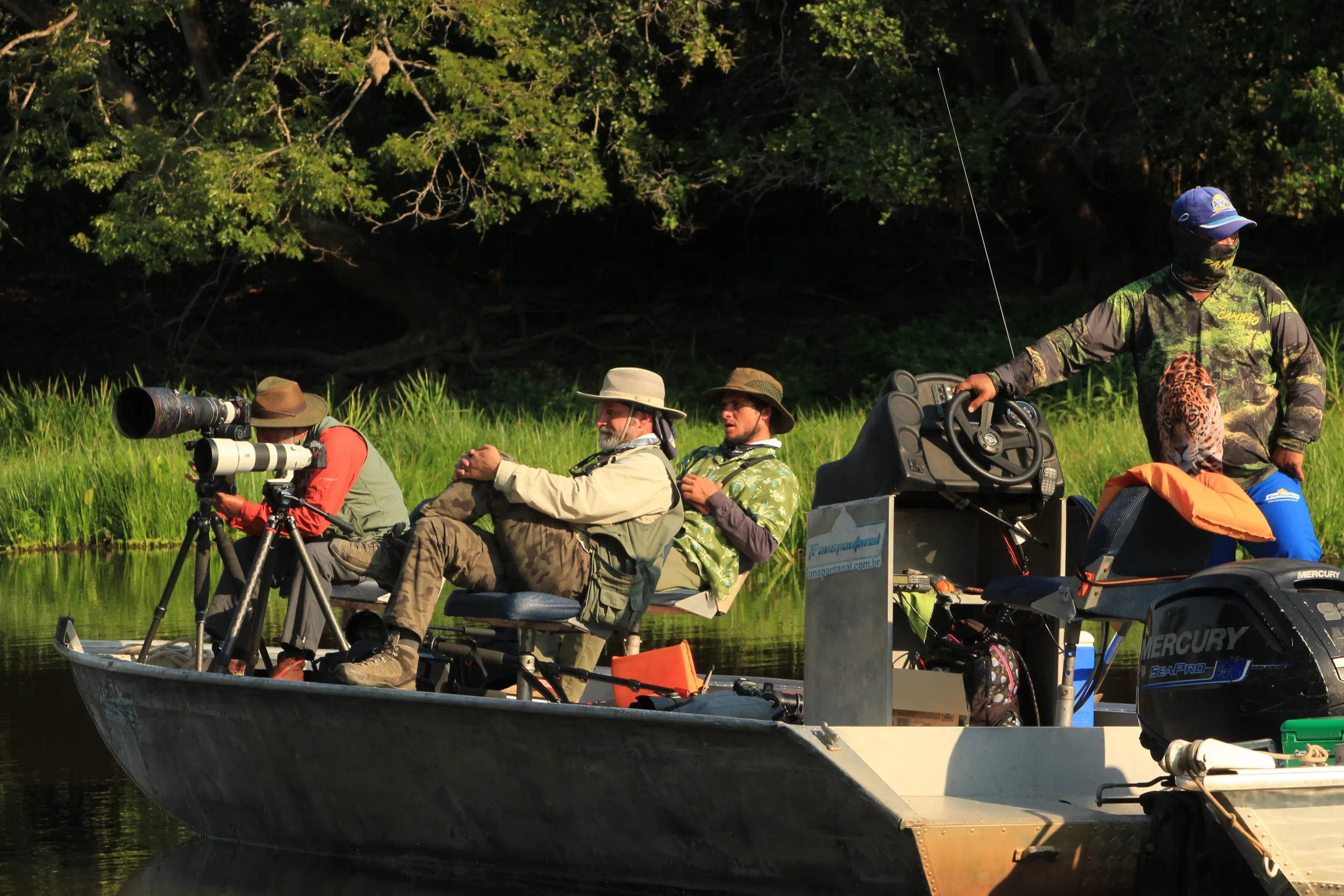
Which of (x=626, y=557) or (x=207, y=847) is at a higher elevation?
(x=626, y=557)

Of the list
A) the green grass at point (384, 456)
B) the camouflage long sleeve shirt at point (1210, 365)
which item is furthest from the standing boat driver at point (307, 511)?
the green grass at point (384, 456)

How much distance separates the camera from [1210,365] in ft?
16.5

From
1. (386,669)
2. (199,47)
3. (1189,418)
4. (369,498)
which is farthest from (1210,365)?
(199,47)

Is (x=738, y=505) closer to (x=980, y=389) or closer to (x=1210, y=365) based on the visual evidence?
(x=980, y=389)

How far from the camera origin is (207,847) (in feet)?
18.6

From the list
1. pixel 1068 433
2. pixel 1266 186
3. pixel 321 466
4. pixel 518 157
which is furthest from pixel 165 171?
pixel 321 466

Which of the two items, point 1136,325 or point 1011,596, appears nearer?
point 1011,596

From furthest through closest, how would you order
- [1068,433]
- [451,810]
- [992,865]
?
1. [1068,433]
2. [451,810]
3. [992,865]

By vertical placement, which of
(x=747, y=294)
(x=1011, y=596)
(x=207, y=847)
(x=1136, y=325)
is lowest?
(x=207, y=847)

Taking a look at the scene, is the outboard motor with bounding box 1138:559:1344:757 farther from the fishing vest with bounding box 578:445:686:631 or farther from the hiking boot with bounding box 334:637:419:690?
the hiking boot with bounding box 334:637:419:690

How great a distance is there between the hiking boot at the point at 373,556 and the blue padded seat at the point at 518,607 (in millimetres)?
230

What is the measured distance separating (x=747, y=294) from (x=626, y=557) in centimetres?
1764

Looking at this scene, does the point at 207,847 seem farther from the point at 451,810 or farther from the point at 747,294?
the point at 747,294

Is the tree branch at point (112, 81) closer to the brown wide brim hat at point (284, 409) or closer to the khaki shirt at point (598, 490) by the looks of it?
the brown wide brim hat at point (284, 409)
